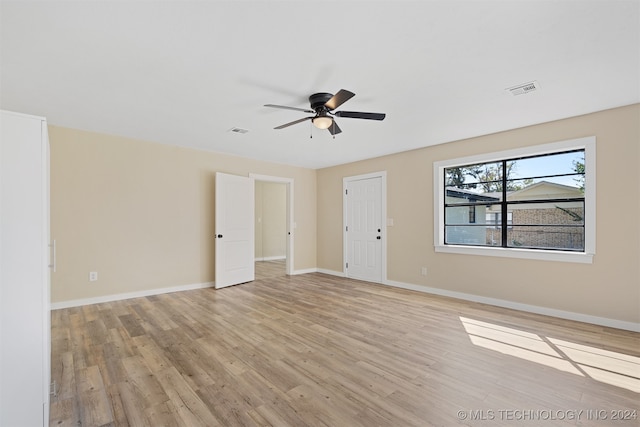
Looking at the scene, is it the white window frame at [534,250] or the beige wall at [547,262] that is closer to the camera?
the beige wall at [547,262]

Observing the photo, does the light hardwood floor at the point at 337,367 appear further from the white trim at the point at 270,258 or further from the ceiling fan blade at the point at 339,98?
the white trim at the point at 270,258

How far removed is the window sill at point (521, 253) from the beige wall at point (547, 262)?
2.7 inches

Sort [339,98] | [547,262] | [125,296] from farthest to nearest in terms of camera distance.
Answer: [125,296] → [547,262] → [339,98]

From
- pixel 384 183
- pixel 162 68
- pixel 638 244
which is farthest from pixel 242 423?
pixel 384 183

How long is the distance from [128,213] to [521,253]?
5743mm

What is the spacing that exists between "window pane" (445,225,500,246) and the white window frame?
99 mm

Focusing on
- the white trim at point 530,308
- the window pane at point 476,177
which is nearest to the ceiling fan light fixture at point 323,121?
the window pane at point 476,177

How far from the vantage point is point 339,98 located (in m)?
2.61

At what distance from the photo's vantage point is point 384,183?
5.70 m

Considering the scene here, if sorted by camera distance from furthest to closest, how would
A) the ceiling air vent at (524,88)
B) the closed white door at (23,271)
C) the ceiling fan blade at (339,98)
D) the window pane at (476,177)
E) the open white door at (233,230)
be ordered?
the open white door at (233,230) < the window pane at (476,177) < the ceiling air vent at (524,88) < the ceiling fan blade at (339,98) < the closed white door at (23,271)

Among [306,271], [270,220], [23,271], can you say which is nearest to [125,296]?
[23,271]

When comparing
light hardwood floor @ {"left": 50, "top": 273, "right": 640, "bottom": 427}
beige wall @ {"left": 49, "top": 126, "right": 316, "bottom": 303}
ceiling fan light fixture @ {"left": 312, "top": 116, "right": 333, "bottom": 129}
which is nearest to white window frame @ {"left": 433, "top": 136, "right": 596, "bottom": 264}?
light hardwood floor @ {"left": 50, "top": 273, "right": 640, "bottom": 427}

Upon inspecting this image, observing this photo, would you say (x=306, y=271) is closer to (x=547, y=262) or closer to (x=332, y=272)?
(x=332, y=272)

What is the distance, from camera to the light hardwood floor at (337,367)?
191 centimetres
